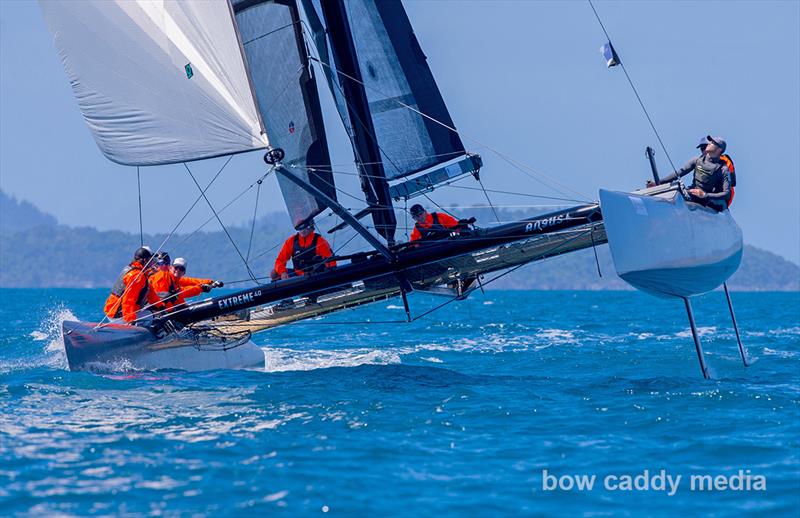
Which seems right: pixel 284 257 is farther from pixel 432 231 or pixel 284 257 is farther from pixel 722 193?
pixel 722 193

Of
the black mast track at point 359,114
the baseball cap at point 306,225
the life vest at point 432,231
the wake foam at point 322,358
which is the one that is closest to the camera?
the life vest at point 432,231

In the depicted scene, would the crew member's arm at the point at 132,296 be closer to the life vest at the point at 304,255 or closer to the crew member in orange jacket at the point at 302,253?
the crew member in orange jacket at the point at 302,253

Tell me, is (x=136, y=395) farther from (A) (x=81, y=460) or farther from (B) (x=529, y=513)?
(B) (x=529, y=513)

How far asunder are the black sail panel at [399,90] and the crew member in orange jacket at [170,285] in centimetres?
268

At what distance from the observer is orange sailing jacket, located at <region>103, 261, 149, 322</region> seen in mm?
11727

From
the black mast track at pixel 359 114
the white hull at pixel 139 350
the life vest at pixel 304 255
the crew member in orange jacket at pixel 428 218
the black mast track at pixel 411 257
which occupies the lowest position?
the white hull at pixel 139 350

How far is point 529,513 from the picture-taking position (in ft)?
19.4

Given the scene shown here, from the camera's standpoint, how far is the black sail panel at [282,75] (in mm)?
11555

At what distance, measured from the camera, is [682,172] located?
34.2ft

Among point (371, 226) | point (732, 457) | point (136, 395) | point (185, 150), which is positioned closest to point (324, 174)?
point (371, 226)

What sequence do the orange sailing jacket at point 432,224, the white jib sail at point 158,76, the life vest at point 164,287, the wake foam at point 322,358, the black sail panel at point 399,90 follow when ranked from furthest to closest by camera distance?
the wake foam at point 322,358 → the black sail panel at point 399,90 → the life vest at point 164,287 → the orange sailing jacket at point 432,224 → the white jib sail at point 158,76

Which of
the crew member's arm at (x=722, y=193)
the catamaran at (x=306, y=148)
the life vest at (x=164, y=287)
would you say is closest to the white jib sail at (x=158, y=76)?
the catamaran at (x=306, y=148)

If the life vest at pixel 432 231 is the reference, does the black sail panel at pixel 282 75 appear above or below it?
above

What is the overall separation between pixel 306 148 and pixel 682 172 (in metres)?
4.28
